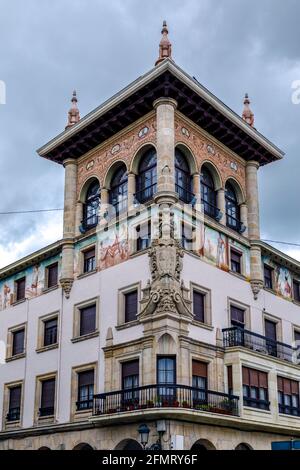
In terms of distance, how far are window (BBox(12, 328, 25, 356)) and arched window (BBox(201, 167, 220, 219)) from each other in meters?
12.6

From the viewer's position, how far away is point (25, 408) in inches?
1383

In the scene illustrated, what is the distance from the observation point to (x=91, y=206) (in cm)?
3628

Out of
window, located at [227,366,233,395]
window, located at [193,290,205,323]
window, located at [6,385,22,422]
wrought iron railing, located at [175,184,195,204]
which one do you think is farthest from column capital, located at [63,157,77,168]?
window, located at [227,366,233,395]

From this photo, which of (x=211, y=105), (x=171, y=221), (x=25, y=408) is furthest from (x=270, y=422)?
(x=211, y=105)

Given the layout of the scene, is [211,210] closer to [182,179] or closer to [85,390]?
[182,179]

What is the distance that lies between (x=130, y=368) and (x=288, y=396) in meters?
9.15

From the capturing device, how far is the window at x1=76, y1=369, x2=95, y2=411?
3152 centimetres

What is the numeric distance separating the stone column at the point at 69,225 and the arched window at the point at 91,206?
710 mm

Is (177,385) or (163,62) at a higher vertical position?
(163,62)

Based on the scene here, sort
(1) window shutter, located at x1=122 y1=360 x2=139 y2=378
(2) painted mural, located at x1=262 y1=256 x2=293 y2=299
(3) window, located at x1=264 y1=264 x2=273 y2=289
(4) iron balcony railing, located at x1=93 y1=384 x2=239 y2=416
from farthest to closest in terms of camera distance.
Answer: (2) painted mural, located at x1=262 y1=256 x2=293 y2=299
(3) window, located at x1=264 y1=264 x2=273 y2=289
(1) window shutter, located at x1=122 y1=360 x2=139 y2=378
(4) iron balcony railing, located at x1=93 y1=384 x2=239 y2=416

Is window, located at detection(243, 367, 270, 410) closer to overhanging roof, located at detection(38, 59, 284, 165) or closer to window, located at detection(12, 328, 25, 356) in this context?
overhanging roof, located at detection(38, 59, 284, 165)

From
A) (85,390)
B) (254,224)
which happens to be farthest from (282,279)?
(85,390)

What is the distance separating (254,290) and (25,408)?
44.2 ft
